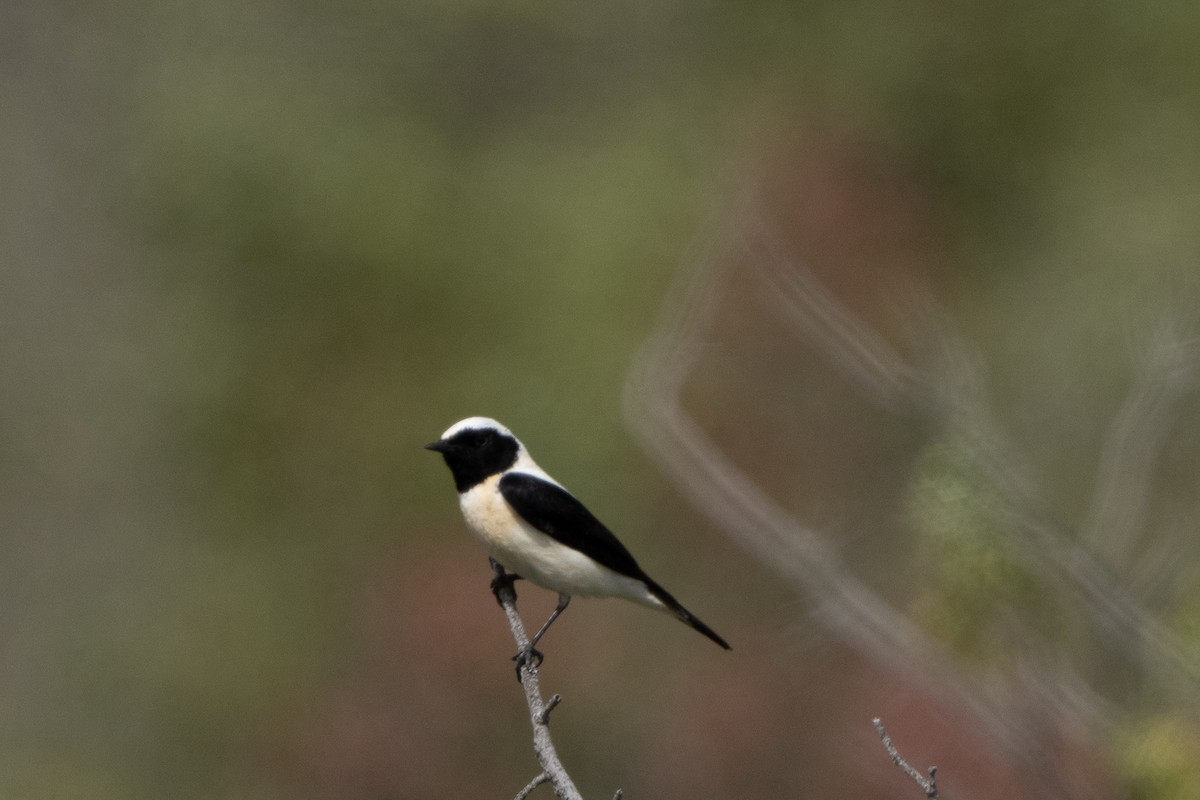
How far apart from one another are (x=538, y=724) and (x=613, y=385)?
9.79 m

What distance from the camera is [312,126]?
20156mm

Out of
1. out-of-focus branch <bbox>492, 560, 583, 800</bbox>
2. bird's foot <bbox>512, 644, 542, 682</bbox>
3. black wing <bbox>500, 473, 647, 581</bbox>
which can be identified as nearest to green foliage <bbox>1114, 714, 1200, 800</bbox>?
out-of-focus branch <bbox>492, 560, 583, 800</bbox>

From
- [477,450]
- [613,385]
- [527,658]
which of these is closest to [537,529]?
[477,450]

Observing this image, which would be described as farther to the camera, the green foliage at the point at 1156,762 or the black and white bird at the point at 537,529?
the black and white bird at the point at 537,529

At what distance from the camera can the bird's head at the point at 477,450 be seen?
212 inches

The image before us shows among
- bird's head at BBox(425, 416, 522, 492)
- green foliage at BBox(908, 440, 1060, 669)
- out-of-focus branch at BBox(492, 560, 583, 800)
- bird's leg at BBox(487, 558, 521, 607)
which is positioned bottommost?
green foliage at BBox(908, 440, 1060, 669)

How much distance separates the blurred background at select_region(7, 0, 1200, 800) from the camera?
4230mm

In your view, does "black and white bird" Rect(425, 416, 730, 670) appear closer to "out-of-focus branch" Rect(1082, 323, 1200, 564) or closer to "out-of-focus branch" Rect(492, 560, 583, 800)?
"out-of-focus branch" Rect(492, 560, 583, 800)

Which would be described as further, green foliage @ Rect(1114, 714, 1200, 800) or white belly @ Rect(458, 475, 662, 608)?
white belly @ Rect(458, 475, 662, 608)

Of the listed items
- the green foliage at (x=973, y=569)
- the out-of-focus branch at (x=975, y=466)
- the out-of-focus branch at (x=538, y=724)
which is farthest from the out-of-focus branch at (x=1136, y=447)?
the out-of-focus branch at (x=538, y=724)

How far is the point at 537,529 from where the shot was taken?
204 inches

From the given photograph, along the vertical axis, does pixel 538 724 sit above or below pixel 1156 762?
above

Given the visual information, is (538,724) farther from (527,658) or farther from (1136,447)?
(1136,447)

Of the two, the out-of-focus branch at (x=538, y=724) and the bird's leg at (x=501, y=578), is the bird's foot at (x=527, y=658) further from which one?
the bird's leg at (x=501, y=578)
